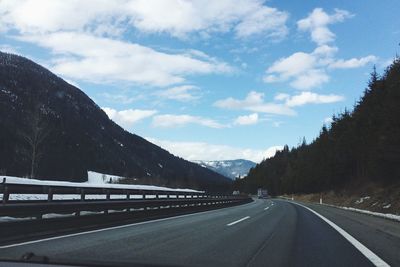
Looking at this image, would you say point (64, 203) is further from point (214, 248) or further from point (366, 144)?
point (366, 144)

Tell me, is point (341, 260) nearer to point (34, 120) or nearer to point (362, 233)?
point (362, 233)

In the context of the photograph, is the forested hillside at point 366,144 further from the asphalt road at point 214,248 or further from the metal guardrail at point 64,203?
the asphalt road at point 214,248

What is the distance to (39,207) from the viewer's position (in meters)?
12.0

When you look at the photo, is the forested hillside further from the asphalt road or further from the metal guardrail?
the asphalt road

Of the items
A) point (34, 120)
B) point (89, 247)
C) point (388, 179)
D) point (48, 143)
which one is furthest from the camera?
point (48, 143)

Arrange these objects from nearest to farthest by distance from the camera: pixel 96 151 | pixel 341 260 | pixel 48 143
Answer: pixel 341 260 → pixel 48 143 → pixel 96 151

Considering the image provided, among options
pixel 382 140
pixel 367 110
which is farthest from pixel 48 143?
pixel 382 140

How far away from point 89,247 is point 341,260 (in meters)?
4.81

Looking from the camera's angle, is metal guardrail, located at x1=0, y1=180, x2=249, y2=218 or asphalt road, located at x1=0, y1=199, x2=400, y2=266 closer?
asphalt road, located at x1=0, y1=199, x2=400, y2=266

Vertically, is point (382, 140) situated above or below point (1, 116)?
below

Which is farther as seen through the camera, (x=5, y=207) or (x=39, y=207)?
(x=39, y=207)

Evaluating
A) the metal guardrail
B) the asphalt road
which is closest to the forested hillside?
the metal guardrail

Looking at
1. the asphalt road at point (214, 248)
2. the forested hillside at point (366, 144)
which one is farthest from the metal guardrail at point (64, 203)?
the forested hillside at point (366, 144)

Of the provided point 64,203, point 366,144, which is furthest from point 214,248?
point 366,144
